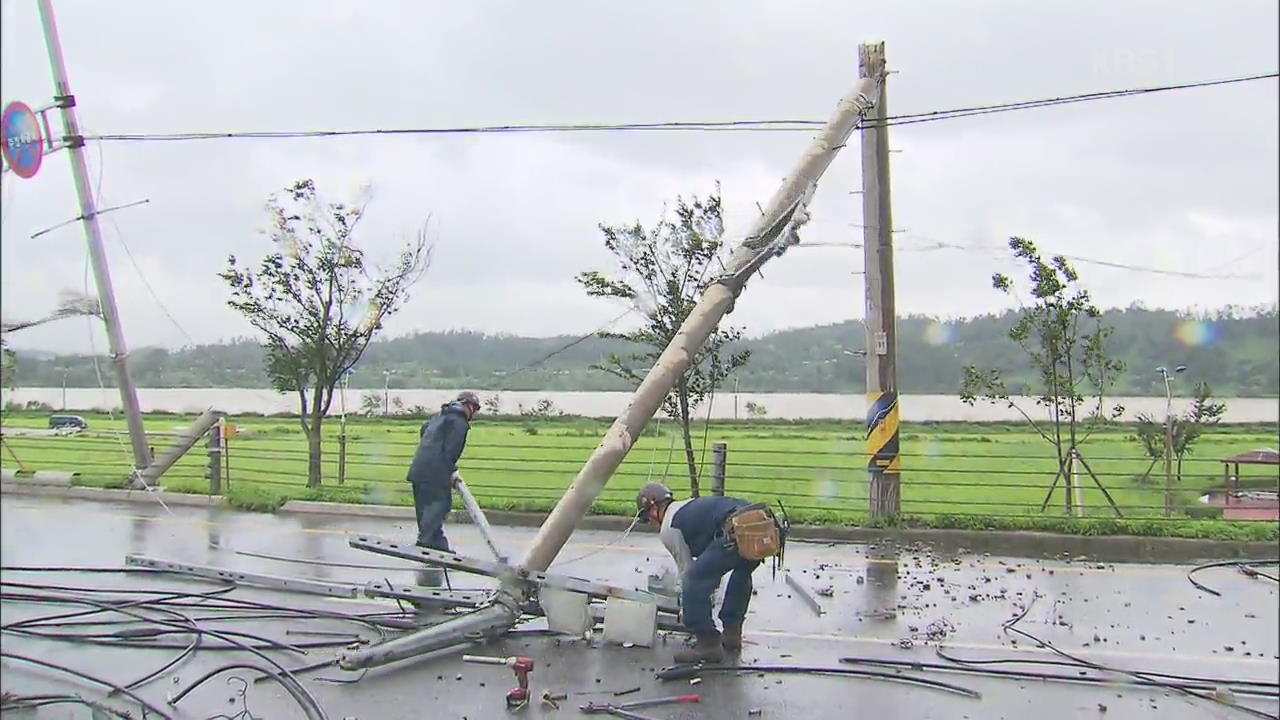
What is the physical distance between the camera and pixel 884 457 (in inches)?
447

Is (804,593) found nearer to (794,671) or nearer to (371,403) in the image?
(794,671)

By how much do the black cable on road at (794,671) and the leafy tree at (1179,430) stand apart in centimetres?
768

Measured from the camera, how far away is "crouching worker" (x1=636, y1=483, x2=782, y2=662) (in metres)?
6.50

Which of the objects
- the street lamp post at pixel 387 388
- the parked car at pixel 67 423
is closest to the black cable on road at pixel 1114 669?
the parked car at pixel 67 423

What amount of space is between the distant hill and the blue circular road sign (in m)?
3.37

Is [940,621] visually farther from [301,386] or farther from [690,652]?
[301,386]

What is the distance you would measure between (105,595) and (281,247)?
24.2 ft

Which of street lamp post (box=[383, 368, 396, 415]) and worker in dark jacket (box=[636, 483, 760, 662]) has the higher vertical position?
street lamp post (box=[383, 368, 396, 415])

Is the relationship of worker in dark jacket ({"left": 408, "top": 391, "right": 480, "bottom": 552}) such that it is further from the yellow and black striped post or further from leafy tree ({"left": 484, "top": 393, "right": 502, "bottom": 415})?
the yellow and black striped post

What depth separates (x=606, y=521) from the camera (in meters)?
11.7

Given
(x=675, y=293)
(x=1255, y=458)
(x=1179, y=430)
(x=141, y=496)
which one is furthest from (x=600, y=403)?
(x=1255, y=458)

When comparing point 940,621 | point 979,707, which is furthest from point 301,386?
point 979,707

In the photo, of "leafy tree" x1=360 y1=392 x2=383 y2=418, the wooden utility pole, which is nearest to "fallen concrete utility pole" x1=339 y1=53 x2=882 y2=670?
the wooden utility pole

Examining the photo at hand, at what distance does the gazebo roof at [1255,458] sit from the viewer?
1185 centimetres
